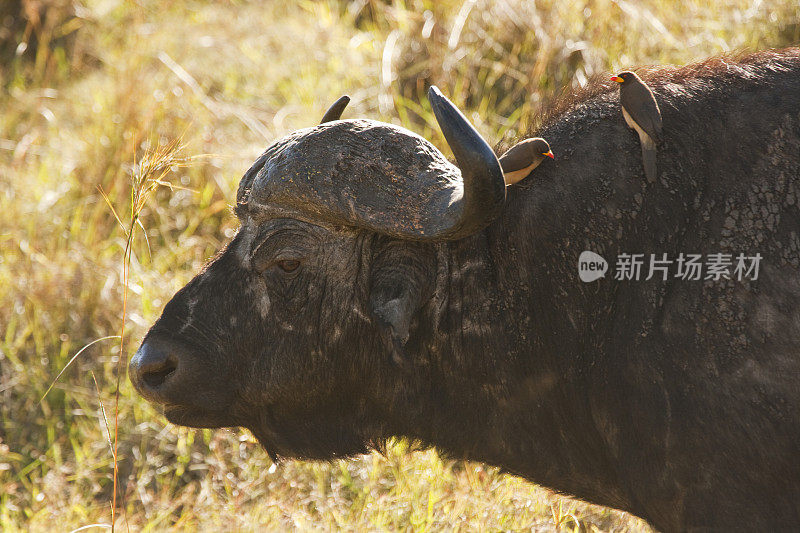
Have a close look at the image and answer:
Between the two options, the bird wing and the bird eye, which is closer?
the bird wing

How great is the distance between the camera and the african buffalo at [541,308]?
3260mm

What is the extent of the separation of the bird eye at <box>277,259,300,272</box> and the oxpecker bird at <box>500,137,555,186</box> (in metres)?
0.93

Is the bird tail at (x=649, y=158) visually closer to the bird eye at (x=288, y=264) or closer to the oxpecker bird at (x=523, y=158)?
the oxpecker bird at (x=523, y=158)

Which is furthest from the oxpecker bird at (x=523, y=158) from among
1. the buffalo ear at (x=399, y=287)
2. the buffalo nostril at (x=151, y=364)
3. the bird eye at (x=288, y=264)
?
the buffalo nostril at (x=151, y=364)

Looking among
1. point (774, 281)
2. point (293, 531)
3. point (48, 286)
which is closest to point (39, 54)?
point (48, 286)

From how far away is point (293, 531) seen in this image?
4.95 metres

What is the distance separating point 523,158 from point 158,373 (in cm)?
180

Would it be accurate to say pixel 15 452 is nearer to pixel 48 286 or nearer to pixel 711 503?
pixel 48 286

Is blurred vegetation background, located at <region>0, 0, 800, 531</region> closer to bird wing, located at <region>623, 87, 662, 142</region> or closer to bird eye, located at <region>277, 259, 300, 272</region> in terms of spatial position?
bird wing, located at <region>623, 87, 662, 142</region>

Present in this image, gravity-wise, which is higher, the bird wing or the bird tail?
the bird wing

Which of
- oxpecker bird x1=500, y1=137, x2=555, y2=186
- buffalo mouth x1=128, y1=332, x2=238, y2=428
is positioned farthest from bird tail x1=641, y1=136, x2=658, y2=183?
buffalo mouth x1=128, y1=332, x2=238, y2=428

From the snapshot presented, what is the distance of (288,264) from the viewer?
378cm

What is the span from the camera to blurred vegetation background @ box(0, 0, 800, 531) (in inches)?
204

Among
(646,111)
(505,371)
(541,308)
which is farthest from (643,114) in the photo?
(505,371)
